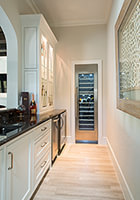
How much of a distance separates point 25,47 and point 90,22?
2075 mm

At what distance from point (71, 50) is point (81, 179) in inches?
124

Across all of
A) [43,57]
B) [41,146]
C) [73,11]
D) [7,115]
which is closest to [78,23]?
[73,11]

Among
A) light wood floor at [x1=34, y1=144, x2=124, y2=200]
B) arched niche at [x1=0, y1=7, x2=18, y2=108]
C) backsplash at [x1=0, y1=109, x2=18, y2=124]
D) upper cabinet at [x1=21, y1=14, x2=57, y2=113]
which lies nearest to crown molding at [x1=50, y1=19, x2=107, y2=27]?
upper cabinet at [x1=21, y1=14, x2=57, y2=113]

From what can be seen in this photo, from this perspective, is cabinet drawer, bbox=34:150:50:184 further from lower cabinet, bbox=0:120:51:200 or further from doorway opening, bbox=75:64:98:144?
doorway opening, bbox=75:64:98:144

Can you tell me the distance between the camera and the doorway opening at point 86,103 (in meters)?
3.94

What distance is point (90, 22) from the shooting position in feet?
12.7

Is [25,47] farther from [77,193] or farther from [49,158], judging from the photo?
[77,193]

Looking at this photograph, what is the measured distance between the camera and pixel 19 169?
1372 mm

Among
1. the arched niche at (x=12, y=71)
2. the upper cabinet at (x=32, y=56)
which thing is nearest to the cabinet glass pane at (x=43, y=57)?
the upper cabinet at (x=32, y=56)

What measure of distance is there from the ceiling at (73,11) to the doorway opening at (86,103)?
1.18 metres

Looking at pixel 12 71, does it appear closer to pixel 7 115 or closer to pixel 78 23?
pixel 7 115

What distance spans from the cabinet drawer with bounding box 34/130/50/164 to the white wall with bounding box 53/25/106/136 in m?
1.74

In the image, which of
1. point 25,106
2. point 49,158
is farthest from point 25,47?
point 49,158

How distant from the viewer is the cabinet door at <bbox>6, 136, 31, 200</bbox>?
1204 mm
